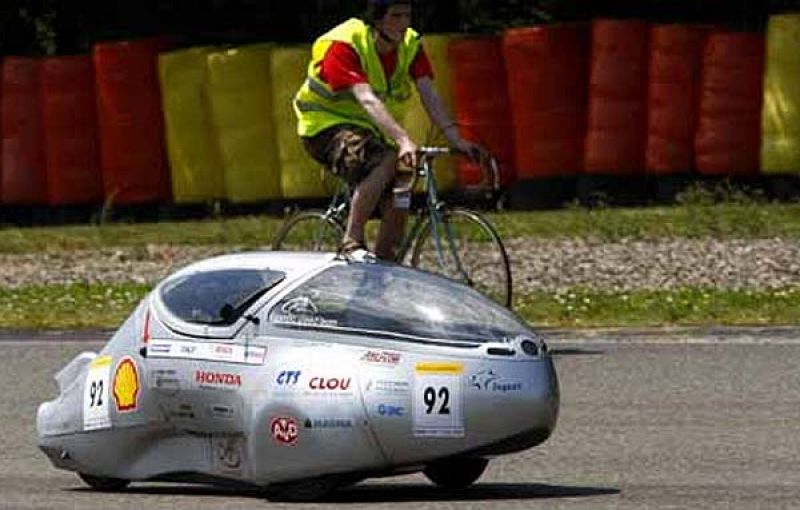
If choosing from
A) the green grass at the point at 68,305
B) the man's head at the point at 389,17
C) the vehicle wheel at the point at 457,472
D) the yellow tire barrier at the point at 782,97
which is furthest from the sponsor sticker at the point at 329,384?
the yellow tire barrier at the point at 782,97

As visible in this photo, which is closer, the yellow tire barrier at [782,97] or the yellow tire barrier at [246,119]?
the yellow tire barrier at [782,97]

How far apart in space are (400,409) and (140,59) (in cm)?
1684

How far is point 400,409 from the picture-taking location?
9.04 m

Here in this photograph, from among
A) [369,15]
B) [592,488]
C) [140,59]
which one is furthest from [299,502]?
[140,59]

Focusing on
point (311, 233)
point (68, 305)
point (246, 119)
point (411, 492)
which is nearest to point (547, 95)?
point (246, 119)

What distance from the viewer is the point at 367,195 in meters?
13.6

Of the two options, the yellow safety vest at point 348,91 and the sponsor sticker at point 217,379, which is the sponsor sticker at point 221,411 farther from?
the yellow safety vest at point 348,91

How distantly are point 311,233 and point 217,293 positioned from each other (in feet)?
17.7

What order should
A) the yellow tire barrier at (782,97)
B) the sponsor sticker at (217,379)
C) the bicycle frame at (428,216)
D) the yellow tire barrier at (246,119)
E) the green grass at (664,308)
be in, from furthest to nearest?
the yellow tire barrier at (246,119) < the yellow tire barrier at (782,97) < the green grass at (664,308) < the bicycle frame at (428,216) < the sponsor sticker at (217,379)

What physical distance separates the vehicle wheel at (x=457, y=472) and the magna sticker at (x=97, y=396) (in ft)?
3.74

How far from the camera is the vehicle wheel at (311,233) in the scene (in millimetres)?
14766

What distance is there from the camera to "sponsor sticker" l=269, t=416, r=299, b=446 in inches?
360

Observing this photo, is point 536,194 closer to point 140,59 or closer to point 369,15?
point 140,59

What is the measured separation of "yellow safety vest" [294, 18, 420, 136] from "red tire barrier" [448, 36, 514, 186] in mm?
10335
